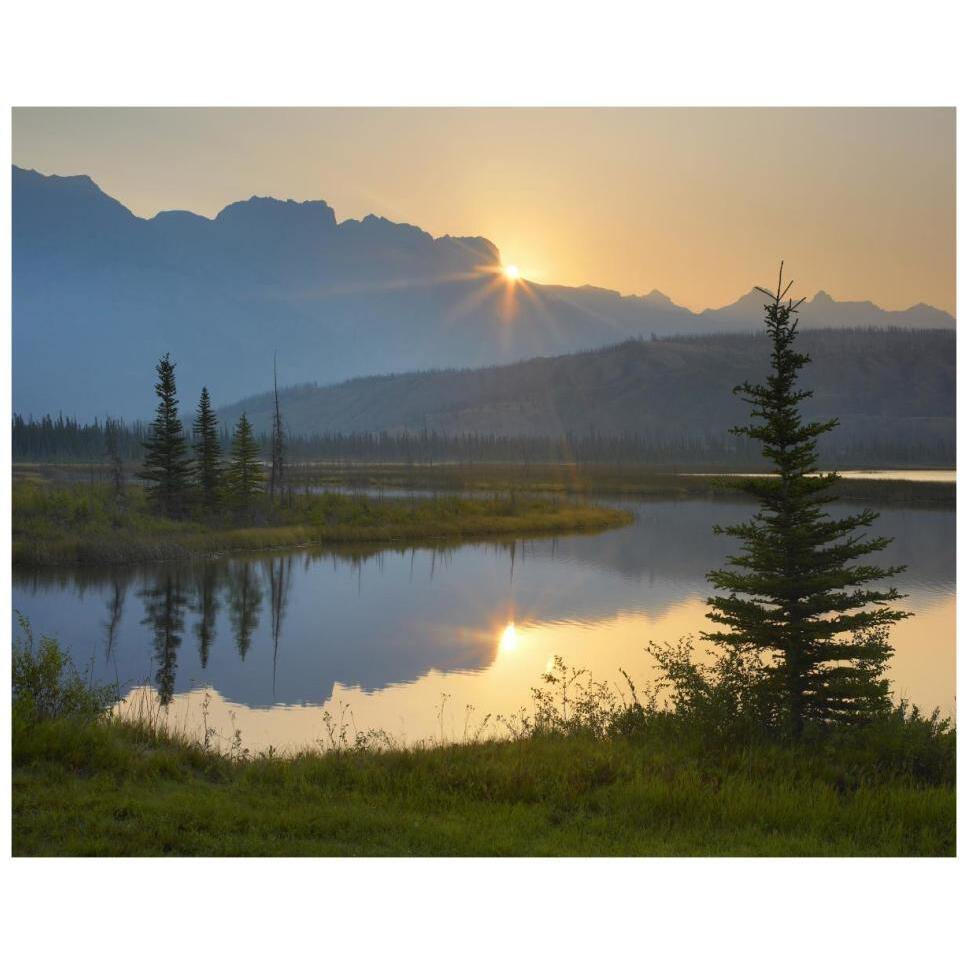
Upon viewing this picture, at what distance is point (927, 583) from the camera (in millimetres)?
31000

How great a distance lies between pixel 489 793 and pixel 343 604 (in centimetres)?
2050

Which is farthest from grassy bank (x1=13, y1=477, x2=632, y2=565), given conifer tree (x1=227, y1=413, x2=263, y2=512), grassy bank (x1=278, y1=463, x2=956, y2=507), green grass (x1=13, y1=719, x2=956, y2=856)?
green grass (x1=13, y1=719, x2=956, y2=856)

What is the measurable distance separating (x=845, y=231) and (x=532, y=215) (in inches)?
243

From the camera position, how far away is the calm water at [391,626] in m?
16.4

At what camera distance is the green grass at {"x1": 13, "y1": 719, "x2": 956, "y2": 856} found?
6863mm

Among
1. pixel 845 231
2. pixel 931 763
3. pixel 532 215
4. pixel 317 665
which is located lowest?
pixel 317 665

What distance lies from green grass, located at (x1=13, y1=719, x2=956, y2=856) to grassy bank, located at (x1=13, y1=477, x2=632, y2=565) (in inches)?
1069

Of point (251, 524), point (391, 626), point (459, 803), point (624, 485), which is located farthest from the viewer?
point (624, 485)

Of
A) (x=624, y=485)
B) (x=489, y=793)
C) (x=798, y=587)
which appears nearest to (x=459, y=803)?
(x=489, y=793)

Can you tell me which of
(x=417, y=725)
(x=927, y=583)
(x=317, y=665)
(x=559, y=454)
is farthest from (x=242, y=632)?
(x=559, y=454)

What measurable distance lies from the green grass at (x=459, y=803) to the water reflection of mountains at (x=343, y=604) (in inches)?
327

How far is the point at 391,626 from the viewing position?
24938mm

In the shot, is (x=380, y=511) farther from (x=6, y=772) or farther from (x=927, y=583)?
(x=6, y=772)

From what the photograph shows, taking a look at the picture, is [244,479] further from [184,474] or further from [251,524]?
[184,474]
